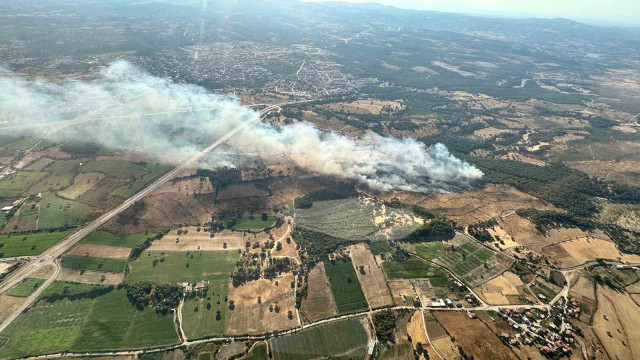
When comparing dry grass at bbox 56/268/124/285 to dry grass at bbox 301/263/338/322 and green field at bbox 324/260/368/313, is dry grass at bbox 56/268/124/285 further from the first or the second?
green field at bbox 324/260/368/313

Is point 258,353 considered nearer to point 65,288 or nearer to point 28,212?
point 65,288

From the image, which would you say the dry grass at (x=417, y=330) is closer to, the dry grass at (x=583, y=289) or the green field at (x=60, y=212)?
the dry grass at (x=583, y=289)

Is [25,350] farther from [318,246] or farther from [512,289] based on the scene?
[512,289]

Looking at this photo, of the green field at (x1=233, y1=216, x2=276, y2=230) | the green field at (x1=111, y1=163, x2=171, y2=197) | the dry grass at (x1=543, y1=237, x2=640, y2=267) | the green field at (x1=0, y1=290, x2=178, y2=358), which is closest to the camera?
the green field at (x1=0, y1=290, x2=178, y2=358)

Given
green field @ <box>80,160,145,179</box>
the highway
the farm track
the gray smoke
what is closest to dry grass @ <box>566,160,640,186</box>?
the gray smoke

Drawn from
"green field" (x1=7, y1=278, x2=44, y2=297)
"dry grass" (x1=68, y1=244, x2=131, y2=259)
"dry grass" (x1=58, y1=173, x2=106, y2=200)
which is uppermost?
"dry grass" (x1=58, y1=173, x2=106, y2=200)

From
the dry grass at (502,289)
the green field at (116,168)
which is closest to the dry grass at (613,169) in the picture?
the dry grass at (502,289)

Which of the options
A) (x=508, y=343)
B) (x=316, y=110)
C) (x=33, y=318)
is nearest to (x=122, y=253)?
(x=33, y=318)
